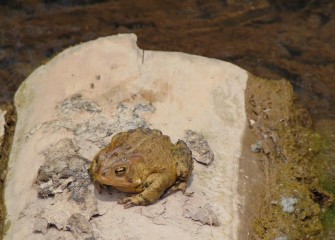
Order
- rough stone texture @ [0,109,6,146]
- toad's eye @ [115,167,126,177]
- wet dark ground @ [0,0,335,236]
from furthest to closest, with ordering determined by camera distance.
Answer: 1. wet dark ground @ [0,0,335,236]
2. rough stone texture @ [0,109,6,146]
3. toad's eye @ [115,167,126,177]

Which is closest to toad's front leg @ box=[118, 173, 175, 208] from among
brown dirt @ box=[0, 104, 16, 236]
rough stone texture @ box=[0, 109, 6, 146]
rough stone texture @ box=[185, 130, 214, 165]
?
rough stone texture @ box=[185, 130, 214, 165]

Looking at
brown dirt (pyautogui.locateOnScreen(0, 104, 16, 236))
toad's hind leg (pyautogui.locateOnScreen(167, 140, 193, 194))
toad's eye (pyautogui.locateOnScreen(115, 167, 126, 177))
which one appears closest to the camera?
toad's eye (pyautogui.locateOnScreen(115, 167, 126, 177))

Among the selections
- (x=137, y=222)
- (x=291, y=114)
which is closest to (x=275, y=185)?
(x=291, y=114)

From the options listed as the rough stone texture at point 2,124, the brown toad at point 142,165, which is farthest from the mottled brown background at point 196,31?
the brown toad at point 142,165

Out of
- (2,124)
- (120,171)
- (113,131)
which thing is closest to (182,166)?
(120,171)

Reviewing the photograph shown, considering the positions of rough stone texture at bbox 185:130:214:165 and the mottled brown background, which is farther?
the mottled brown background

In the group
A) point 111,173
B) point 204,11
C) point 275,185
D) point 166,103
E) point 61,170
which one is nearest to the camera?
point 111,173

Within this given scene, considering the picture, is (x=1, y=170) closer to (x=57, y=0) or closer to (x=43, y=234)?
(x=43, y=234)

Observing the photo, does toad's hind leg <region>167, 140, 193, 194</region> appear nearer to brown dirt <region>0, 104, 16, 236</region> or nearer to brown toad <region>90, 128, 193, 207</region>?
brown toad <region>90, 128, 193, 207</region>
